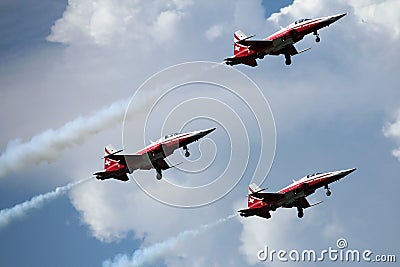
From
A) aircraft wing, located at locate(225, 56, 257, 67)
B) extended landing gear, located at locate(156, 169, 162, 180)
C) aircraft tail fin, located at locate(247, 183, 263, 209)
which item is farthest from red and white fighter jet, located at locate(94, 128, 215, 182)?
aircraft tail fin, located at locate(247, 183, 263, 209)

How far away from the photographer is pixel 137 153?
5792 inches

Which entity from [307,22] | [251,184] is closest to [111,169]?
[251,184]

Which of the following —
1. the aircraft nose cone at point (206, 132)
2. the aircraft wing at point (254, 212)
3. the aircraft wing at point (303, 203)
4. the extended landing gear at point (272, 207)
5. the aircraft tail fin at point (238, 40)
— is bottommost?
the aircraft wing at point (303, 203)

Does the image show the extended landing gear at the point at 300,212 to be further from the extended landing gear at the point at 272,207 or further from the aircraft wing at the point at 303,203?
the extended landing gear at the point at 272,207

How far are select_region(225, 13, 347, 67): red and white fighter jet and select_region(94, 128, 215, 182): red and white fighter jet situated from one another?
10651 millimetres

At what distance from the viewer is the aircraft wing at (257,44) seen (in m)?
146

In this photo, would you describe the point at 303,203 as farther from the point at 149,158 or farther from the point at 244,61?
the point at 149,158

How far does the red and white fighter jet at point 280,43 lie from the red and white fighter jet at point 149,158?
34.9ft

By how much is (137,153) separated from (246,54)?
18.6 meters

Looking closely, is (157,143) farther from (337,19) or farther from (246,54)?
(337,19)

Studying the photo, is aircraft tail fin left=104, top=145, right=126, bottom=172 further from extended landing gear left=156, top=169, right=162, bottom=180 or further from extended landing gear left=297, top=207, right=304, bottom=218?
extended landing gear left=297, top=207, right=304, bottom=218

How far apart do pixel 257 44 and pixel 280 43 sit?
2.88 meters

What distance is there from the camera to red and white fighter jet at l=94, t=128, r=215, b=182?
145 meters

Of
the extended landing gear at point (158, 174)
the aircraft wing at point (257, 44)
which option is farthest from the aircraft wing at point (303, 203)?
the aircraft wing at point (257, 44)
